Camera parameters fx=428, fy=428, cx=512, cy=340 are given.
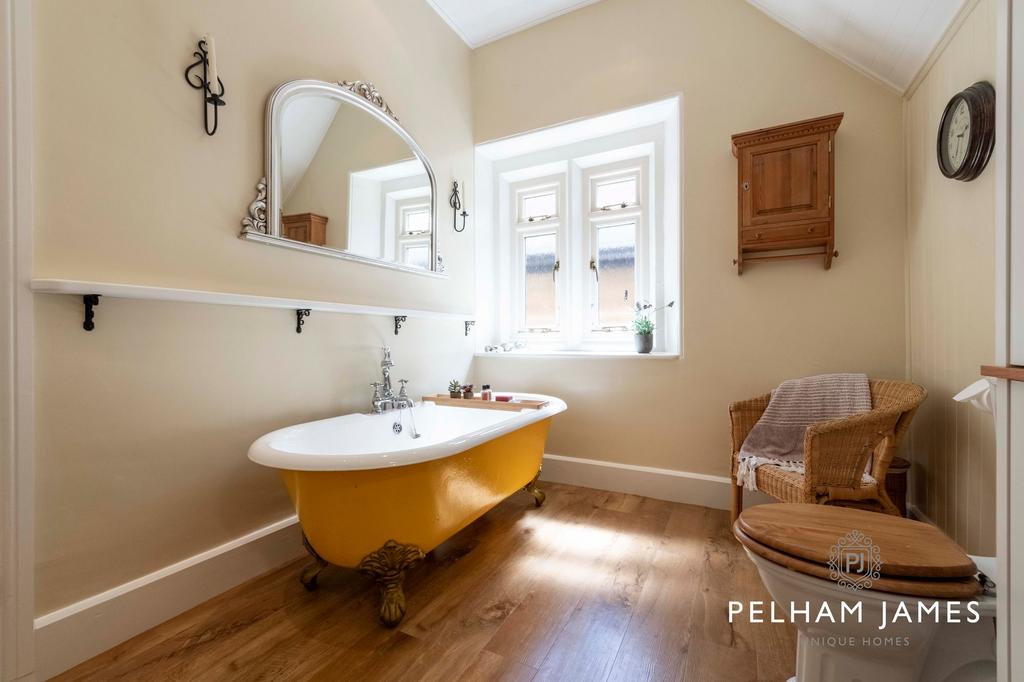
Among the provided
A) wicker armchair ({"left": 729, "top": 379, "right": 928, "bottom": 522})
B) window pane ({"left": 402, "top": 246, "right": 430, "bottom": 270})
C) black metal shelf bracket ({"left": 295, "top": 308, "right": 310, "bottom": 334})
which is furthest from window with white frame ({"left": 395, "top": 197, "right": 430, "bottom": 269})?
wicker armchair ({"left": 729, "top": 379, "right": 928, "bottom": 522})

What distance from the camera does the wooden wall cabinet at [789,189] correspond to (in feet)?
6.63

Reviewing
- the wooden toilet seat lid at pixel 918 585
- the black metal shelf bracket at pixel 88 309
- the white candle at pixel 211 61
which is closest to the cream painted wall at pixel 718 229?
the wooden toilet seat lid at pixel 918 585

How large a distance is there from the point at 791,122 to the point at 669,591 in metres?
2.30

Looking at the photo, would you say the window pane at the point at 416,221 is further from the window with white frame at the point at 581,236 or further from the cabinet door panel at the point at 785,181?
the cabinet door panel at the point at 785,181

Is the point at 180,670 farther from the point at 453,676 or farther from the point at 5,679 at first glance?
the point at 453,676

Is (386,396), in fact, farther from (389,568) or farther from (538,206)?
(538,206)

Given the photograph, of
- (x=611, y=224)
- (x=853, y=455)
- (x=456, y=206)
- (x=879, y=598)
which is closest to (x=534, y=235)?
(x=611, y=224)

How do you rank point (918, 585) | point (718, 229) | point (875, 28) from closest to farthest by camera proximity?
point (918, 585) → point (875, 28) → point (718, 229)

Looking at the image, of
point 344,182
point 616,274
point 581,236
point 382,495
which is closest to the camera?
point 382,495

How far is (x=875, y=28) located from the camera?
6.00 ft

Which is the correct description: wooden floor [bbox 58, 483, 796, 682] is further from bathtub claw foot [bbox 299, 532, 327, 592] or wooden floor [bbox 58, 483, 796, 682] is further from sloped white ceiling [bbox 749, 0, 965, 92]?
sloped white ceiling [bbox 749, 0, 965, 92]

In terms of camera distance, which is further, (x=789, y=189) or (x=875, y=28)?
(x=789, y=189)
